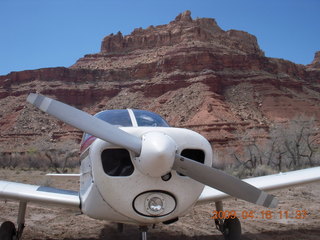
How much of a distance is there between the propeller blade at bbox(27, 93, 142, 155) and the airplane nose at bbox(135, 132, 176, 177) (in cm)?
12

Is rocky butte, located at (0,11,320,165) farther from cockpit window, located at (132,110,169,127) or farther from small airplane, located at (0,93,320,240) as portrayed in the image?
small airplane, located at (0,93,320,240)

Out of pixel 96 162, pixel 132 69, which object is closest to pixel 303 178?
pixel 96 162

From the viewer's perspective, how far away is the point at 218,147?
59.2m

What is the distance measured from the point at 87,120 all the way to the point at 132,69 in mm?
86721

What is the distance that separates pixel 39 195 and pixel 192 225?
3.98 meters

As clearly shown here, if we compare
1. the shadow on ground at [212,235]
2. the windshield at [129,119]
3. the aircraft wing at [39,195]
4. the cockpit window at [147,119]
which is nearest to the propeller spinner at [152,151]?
the windshield at [129,119]

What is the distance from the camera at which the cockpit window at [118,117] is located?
16.0ft

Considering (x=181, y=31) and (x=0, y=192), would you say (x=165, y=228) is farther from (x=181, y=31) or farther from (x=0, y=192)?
(x=181, y=31)

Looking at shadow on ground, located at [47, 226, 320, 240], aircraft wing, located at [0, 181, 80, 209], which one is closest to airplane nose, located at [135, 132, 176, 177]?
aircraft wing, located at [0, 181, 80, 209]

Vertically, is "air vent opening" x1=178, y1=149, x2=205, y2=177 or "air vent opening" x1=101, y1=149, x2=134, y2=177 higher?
"air vent opening" x1=178, y1=149, x2=205, y2=177

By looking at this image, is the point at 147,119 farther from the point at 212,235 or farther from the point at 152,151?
the point at 212,235

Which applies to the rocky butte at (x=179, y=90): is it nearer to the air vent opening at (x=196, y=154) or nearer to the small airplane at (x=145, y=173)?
the air vent opening at (x=196, y=154)

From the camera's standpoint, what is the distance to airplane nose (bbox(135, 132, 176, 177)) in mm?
3426

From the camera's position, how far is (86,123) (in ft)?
12.3
